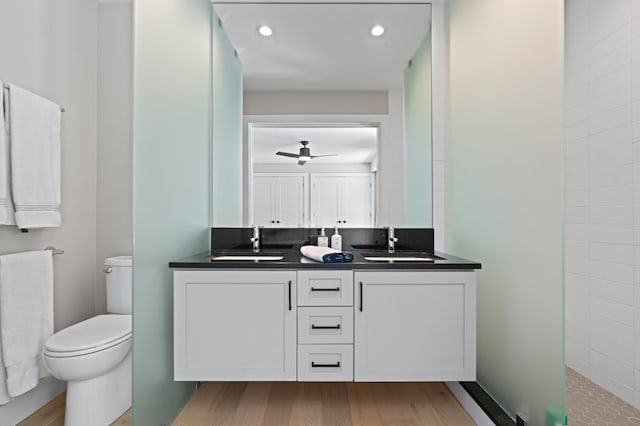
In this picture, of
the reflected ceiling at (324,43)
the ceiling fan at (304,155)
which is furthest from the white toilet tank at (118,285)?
the reflected ceiling at (324,43)

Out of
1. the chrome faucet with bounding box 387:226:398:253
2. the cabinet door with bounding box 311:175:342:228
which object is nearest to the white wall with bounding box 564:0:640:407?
the chrome faucet with bounding box 387:226:398:253

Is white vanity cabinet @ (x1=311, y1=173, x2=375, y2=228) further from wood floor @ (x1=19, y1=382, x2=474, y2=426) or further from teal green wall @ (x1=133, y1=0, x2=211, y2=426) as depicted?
wood floor @ (x1=19, y1=382, x2=474, y2=426)

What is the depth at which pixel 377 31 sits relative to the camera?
2.37 metres

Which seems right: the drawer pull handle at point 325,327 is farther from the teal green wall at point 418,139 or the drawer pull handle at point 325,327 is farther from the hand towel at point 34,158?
the hand towel at point 34,158

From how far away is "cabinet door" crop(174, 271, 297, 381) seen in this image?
1751mm

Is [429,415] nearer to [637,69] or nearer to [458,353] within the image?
[458,353]

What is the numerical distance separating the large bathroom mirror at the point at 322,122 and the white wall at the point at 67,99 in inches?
32.6

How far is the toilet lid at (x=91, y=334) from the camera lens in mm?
1688

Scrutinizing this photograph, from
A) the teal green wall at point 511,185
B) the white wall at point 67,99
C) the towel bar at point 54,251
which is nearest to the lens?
the teal green wall at point 511,185

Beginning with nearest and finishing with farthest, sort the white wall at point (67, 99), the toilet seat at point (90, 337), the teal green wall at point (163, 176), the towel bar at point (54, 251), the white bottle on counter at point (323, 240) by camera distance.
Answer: the teal green wall at point (163, 176), the toilet seat at point (90, 337), the white wall at point (67, 99), the towel bar at point (54, 251), the white bottle on counter at point (323, 240)

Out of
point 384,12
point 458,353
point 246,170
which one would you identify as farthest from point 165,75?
point 458,353

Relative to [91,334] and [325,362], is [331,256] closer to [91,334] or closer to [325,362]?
[325,362]

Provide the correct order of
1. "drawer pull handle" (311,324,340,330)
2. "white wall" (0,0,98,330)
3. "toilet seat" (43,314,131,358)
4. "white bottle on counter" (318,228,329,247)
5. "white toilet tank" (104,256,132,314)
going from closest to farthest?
"toilet seat" (43,314,131,358)
"drawer pull handle" (311,324,340,330)
"white wall" (0,0,98,330)
"white toilet tank" (104,256,132,314)
"white bottle on counter" (318,228,329,247)

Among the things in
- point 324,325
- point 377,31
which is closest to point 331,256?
point 324,325
